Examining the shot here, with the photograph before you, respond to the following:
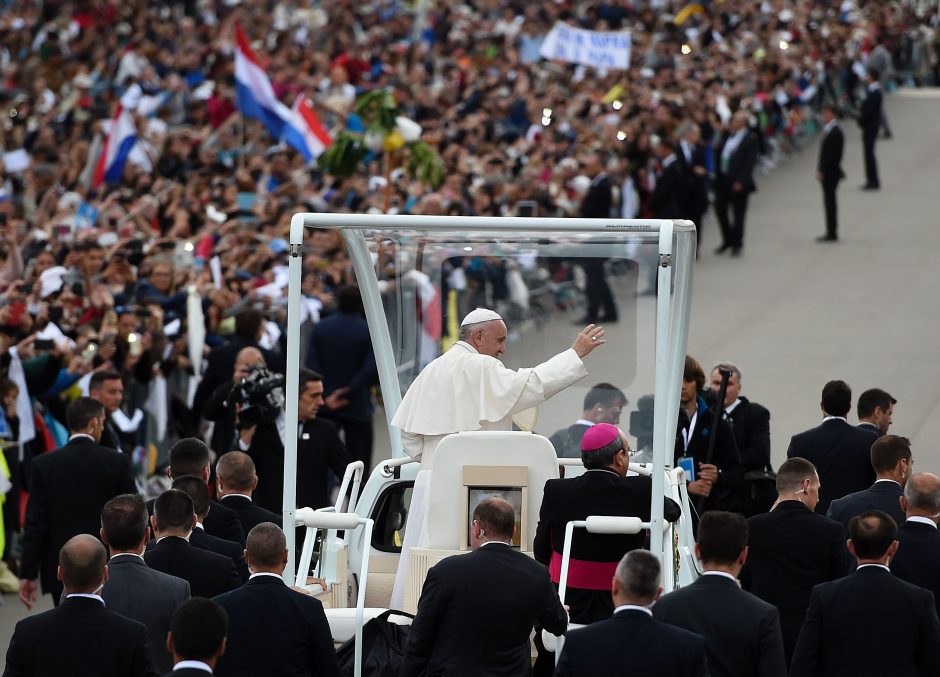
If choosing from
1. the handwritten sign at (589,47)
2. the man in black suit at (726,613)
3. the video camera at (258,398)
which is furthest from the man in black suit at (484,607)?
the handwritten sign at (589,47)

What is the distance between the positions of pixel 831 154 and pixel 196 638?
1850 cm

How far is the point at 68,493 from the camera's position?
995 centimetres

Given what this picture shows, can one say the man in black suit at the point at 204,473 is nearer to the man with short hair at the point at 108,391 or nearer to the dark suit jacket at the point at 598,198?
the man with short hair at the point at 108,391

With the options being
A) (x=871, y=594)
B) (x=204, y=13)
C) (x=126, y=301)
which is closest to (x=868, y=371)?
(x=126, y=301)

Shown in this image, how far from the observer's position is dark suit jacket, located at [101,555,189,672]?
735 centimetres

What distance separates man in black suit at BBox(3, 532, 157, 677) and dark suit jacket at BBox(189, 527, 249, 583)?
145 cm

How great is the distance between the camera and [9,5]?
32.4 m

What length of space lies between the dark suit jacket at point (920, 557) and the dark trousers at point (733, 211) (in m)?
15.4

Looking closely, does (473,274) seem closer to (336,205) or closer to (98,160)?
(336,205)

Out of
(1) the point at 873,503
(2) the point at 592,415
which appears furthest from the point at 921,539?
(2) the point at 592,415

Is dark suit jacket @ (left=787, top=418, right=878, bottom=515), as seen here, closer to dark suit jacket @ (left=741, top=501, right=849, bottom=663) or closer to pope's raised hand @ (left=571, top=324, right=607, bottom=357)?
dark suit jacket @ (left=741, top=501, right=849, bottom=663)

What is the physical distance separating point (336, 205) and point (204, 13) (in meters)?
14.0

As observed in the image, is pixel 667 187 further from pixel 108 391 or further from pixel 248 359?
pixel 108 391

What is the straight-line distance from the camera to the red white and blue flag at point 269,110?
2205 cm
